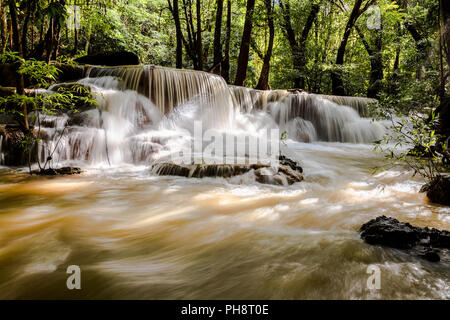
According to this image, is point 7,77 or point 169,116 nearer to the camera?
point 7,77

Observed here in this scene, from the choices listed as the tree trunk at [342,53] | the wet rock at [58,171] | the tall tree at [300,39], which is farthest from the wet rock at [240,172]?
the tall tree at [300,39]

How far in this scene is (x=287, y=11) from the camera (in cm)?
1337

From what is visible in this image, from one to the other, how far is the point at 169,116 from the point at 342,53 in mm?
10927

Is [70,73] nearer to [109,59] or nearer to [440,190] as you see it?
[109,59]

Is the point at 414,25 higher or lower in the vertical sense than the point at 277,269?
higher

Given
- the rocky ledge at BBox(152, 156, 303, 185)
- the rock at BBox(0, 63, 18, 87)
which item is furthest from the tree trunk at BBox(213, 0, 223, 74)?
the rocky ledge at BBox(152, 156, 303, 185)

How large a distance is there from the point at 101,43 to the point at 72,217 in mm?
13727

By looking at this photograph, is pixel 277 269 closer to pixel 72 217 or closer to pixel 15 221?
pixel 72 217

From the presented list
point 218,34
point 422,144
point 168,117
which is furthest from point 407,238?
point 218,34

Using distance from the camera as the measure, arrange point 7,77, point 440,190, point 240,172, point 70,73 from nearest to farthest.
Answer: point 440,190 → point 240,172 → point 7,77 → point 70,73

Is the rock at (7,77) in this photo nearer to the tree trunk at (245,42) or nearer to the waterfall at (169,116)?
the waterfall at (169,116)

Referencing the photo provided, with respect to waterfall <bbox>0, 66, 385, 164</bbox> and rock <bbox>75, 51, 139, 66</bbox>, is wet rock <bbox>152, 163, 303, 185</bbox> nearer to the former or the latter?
waterfall <bbox>0, 66, 385, 164</bbox>

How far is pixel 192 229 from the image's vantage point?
8.23 feet
